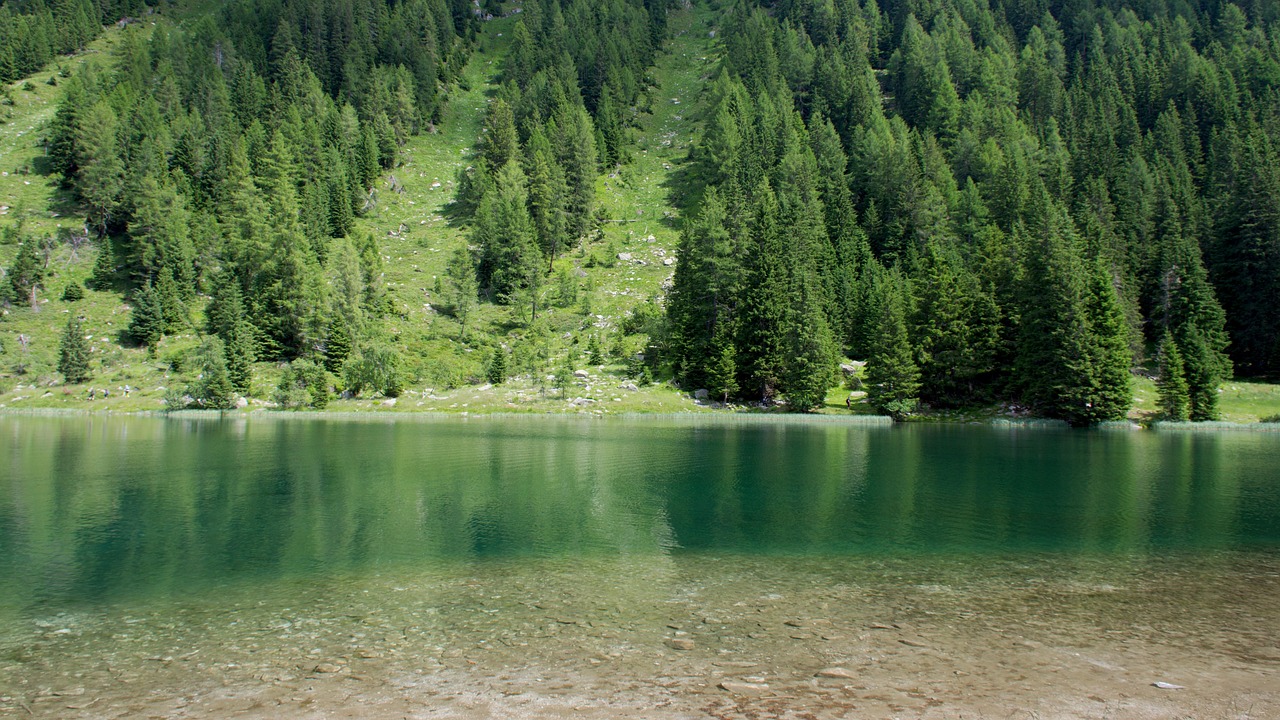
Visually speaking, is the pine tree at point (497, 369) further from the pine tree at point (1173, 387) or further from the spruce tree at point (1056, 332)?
the pine tree at point (1173, 387)

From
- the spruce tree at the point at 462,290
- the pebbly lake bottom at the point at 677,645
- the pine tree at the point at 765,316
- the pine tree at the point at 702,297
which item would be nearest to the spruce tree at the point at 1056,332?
the pine tree at the point at 765,316

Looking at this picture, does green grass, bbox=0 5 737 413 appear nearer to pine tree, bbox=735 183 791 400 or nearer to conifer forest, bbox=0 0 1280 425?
conifer forest, bbox=0 0 1280 425

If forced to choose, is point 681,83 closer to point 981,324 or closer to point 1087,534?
point 981,324

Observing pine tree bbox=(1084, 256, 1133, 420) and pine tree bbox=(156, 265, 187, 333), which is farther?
pine tree bbox=(156, 265, 187, 333)

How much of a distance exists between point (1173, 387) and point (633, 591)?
66170 mm

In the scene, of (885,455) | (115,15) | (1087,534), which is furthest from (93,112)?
(1087,534)

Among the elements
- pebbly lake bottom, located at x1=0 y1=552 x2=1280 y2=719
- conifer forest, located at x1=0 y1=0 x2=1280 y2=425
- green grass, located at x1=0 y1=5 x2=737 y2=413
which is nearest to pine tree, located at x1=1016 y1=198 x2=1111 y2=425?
conifer forest, located at x1=0 y1=0 x2=1280 y2=425

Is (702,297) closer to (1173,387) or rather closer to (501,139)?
(1173,387)

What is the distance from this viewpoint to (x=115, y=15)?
541ft

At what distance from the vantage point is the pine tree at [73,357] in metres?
71.3

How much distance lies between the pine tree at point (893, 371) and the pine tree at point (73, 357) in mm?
79035

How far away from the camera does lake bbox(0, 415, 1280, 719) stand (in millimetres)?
9461

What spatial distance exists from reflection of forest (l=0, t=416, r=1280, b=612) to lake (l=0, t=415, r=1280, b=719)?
0.63 ft

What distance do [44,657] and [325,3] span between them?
172122 millimetres
